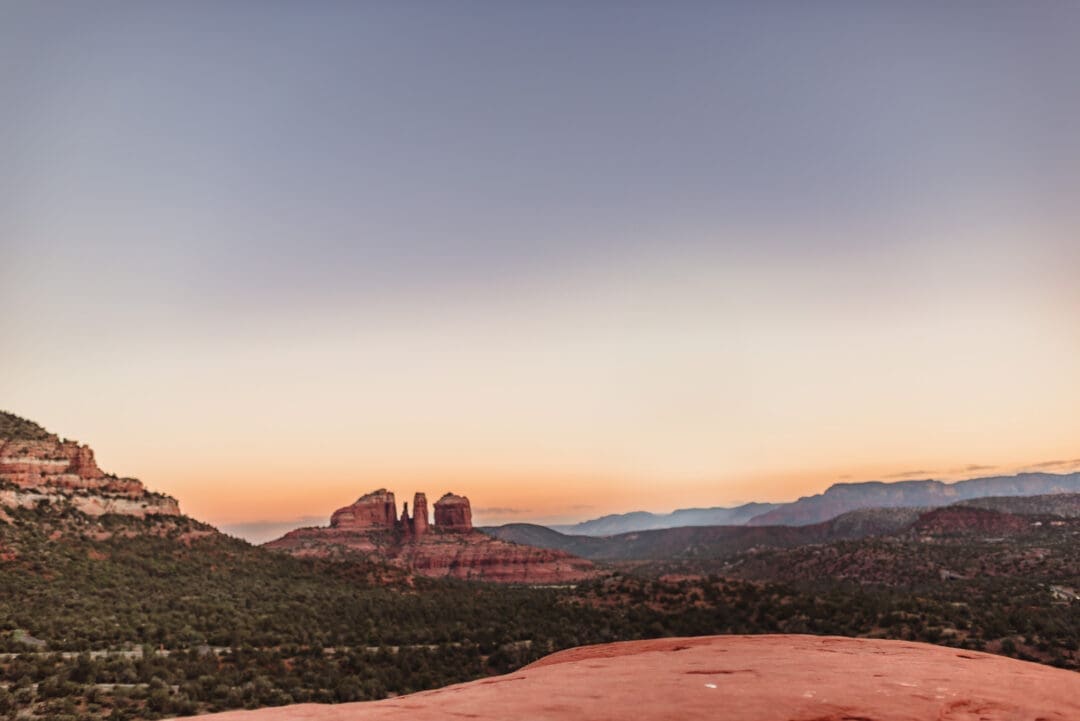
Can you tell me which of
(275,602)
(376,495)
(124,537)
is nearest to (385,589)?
(275,602)

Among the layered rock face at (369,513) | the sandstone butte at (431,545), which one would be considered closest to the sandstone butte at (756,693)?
the sandstone butte at (431,545)

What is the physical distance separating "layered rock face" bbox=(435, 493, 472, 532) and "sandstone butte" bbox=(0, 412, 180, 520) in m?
93.1

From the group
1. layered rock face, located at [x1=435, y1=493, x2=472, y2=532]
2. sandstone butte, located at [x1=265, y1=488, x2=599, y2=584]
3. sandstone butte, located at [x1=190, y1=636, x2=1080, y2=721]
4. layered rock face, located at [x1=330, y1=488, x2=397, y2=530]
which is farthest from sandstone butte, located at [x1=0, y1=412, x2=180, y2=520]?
layered rock face, located at [x1=435, y1=493, x2=472, y2=532]

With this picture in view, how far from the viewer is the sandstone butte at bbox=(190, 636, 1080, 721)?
7.98m

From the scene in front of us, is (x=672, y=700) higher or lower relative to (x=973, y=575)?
higher

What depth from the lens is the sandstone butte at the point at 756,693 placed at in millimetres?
7977

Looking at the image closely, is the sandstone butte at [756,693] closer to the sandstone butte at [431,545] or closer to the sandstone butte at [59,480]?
the sandstone butte at [59,480]

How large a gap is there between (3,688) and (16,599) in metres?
19.4

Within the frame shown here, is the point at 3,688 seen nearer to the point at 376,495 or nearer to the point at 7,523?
the point at 7,523

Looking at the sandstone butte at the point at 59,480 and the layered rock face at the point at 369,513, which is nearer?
the sandstone butte at the point at 59,480

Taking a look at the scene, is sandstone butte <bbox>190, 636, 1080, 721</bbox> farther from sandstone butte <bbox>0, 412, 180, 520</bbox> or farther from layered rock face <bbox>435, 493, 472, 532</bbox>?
layered rock face <bbox>435, 493, 472, 532</bbox>

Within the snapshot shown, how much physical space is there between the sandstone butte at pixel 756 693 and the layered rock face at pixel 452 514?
15825cm

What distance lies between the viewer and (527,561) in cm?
13450

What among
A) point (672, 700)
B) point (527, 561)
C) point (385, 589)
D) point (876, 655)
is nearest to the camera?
point (672, 700)
